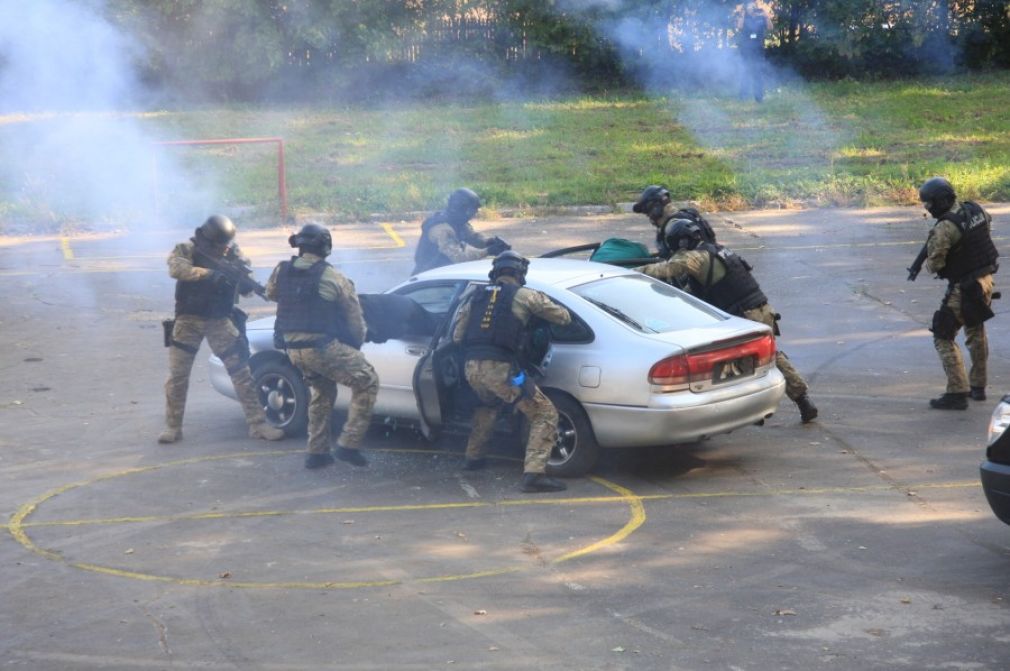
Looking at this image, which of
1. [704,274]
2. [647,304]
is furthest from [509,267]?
[704,274]

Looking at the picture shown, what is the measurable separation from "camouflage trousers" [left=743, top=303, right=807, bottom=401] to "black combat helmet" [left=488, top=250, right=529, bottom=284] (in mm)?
2225

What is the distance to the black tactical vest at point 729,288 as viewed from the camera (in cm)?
1030

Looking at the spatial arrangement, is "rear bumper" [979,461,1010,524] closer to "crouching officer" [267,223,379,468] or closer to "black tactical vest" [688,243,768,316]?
"black tactical vest" [688,243,768,316]

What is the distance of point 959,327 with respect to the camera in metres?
10.8

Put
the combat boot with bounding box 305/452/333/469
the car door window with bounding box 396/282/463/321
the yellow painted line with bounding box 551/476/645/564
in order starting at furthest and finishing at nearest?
the car door window with bounding box 396/282/463/321, the combat boot with bounding box 305/452/333/469, the yellow painted line with bounding box 551/476/645/564

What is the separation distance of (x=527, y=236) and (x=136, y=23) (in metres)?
6.06

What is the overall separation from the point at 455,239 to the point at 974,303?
4.28m

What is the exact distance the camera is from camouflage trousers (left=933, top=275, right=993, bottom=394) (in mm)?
10695

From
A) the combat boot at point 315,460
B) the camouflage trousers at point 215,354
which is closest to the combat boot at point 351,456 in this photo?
the combat boot at point 315,460

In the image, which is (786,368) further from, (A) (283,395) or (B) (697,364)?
(A) (283,395)

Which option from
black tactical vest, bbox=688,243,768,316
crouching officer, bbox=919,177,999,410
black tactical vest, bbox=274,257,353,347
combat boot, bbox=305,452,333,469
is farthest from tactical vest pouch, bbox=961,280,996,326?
combat boot, bbox=305,452,333,469

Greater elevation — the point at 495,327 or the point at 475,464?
the point at 495,327

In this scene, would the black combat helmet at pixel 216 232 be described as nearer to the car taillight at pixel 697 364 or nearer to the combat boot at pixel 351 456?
the combat boot at pixel 351 456

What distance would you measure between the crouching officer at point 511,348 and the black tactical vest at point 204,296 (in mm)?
2191
